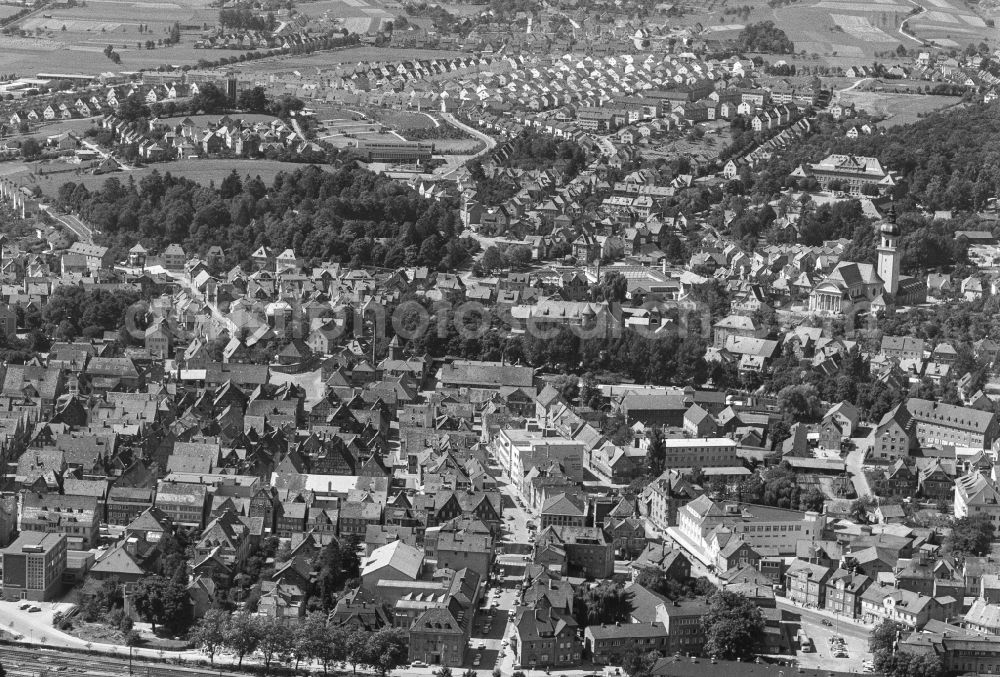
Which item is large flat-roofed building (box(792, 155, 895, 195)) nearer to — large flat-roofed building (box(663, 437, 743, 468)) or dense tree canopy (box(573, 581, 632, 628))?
large flat-roofed building (box(663, 437, 743, 468))

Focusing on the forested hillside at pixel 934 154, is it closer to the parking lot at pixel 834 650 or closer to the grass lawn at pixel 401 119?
the grass lawn at pixel 401 119

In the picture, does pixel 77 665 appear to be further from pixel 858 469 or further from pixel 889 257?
pixel 889 257

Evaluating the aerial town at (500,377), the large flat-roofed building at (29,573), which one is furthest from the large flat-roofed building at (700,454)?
the large flat-roofed building at (29,573)

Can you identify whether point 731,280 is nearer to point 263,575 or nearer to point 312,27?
point 263,575

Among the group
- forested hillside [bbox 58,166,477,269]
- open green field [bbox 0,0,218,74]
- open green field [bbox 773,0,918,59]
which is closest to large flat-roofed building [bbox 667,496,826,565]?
forested hillside [bbox 58,166,477,269]

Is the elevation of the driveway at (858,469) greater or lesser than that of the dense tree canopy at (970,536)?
lesser

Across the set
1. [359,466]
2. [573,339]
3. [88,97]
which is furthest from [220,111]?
[359,466]

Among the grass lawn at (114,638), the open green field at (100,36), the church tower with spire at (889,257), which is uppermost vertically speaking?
the grass lawn at (114,638)
